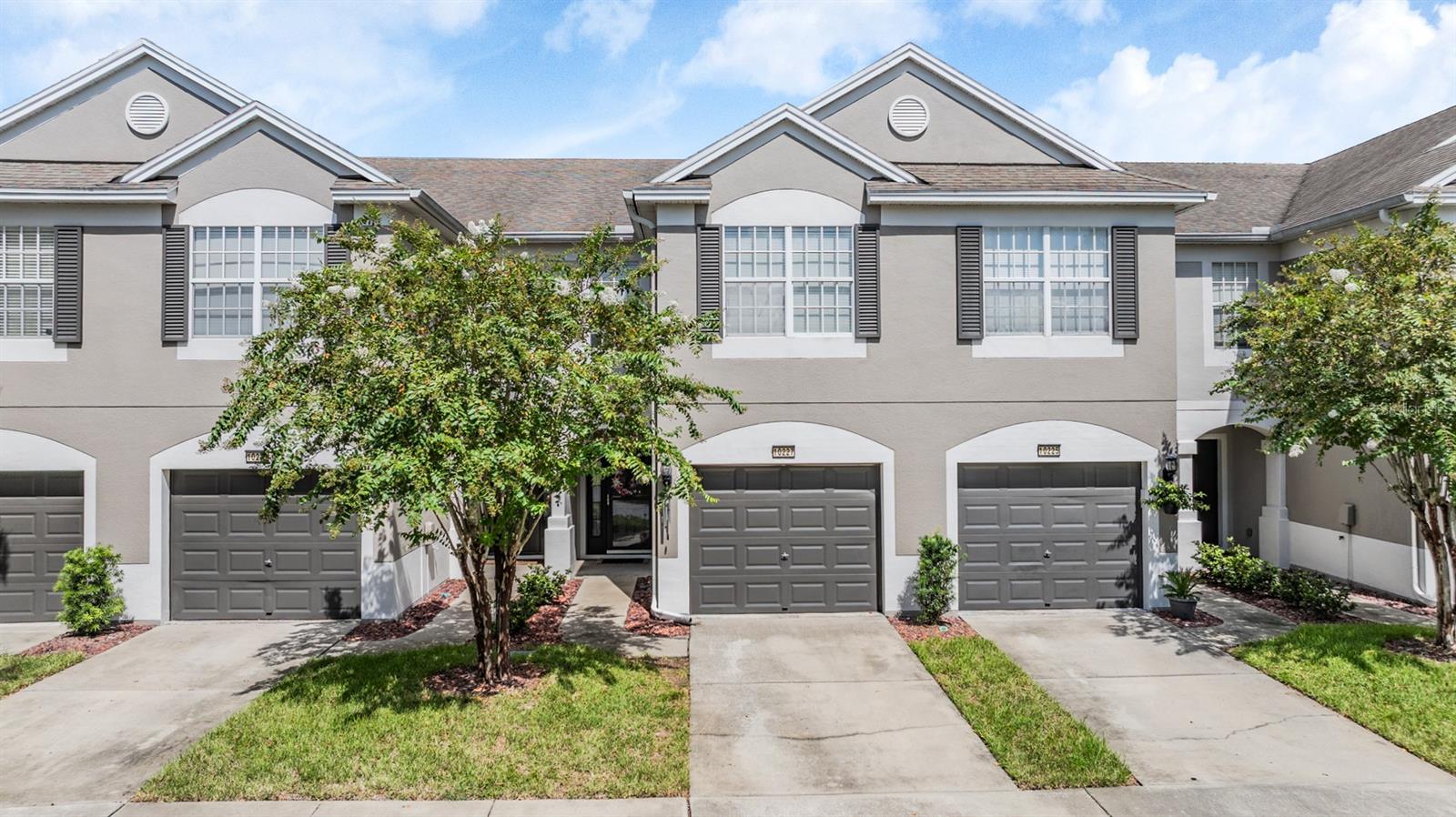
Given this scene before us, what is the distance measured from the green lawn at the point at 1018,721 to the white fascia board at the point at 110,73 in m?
13.7

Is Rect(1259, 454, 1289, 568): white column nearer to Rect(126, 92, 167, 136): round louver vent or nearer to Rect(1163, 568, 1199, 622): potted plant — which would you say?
Rect(1163, 568, 1199, 622): potted plant

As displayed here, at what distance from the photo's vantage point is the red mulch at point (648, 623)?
1039 cm

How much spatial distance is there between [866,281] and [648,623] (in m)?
6.16

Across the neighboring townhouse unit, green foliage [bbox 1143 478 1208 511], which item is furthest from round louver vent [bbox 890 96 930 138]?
green foliage [bbox 1143 478 1208 511]

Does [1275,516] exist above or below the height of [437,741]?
above

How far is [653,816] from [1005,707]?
3978mm

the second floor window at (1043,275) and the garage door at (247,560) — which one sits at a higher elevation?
the second floor window at (1043,275)

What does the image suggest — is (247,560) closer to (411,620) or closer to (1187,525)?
(411,620)

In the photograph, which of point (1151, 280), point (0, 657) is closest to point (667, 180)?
point (1151, 280)

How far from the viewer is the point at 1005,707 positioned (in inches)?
298

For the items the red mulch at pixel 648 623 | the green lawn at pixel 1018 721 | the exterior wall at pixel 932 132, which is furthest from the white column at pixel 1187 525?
the red mulch at pixel 648 623

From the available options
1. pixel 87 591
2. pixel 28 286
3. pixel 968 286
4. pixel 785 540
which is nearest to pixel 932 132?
pixel 968 286

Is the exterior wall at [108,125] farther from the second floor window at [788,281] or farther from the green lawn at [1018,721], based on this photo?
the green lawn at [1018,721]

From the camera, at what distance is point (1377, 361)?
8156 mm
